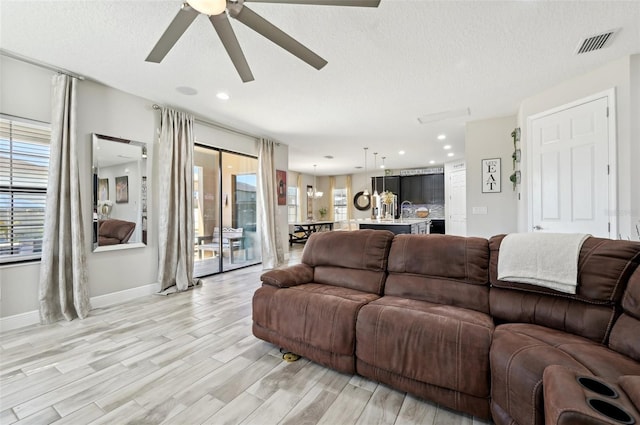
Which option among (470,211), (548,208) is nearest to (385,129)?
(470,211)

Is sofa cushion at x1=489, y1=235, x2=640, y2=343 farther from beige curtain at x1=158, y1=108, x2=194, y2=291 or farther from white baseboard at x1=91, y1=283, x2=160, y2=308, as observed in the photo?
white baseboard at x1=91, y1=283, x2=160, y2=308

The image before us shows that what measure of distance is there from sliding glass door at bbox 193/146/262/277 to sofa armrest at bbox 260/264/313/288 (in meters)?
2.80

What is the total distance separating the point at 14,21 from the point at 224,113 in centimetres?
226

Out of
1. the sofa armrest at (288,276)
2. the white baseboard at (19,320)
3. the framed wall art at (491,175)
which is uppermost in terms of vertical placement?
the framed wall art at (491,175)

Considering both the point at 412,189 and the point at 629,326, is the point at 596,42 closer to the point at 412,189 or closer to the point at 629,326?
the point at 629,326

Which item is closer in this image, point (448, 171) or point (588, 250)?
point (588, 250)

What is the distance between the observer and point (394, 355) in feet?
5.44

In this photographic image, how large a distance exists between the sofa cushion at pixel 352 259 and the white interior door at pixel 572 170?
246cm

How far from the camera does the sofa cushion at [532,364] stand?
1156mm

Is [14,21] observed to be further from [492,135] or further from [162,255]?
[492,135]

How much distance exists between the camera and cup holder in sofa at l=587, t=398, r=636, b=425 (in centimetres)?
82

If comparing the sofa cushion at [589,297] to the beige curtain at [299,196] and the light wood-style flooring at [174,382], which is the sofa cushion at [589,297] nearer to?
the light wood-style flooring at [174,382]

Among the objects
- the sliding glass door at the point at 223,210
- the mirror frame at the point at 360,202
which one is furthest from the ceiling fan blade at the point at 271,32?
the mirror frame at the point at 360,202

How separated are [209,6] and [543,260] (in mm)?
2422
